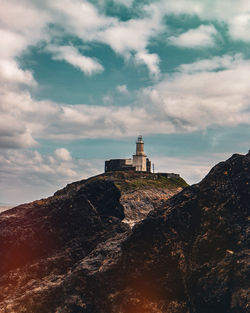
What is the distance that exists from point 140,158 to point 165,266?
116m

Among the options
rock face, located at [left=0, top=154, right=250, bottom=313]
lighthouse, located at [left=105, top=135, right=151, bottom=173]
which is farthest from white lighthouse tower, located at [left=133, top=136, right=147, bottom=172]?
rock face, located at [left=0, top=154, right=250, bottom=313]

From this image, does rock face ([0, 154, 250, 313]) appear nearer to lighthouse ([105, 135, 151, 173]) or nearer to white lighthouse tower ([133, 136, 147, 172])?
lighthouse ([105, 135, 151, 173])

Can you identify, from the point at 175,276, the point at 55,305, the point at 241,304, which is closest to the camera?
the point at 241,304

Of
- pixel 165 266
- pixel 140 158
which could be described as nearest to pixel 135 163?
pixel 140 158

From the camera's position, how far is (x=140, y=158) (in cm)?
13738

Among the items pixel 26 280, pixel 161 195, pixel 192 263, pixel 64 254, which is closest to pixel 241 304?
pixel 192 263

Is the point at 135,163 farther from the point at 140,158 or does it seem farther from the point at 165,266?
the point at 165,266

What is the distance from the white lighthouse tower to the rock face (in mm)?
108567

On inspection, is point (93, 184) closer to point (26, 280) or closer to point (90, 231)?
point (90, 231)

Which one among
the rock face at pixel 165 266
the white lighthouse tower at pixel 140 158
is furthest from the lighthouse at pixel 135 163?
the rock face at pixel 165 266

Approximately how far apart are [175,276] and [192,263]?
118cm

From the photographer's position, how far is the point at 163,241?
2186 cm

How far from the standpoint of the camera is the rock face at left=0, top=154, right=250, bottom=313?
20375 millimetres

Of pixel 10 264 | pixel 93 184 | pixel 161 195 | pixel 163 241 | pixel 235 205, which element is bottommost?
pixel 10 264
